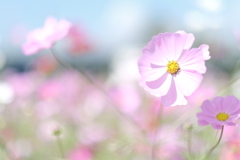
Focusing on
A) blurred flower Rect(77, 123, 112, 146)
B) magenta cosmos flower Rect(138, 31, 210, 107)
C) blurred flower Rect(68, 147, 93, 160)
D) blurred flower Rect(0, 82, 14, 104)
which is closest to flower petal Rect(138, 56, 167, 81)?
magenta cosmos flower Rect(138, 31, 210, 107)

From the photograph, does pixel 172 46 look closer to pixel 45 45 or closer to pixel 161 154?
pixel 45 45

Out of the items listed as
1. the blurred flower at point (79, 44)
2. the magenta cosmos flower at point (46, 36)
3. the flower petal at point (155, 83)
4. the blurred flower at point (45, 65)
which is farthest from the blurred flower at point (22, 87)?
the flower petal at point (155, 83)

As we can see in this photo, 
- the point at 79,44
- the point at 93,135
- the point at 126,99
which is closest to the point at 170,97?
the point at 93,135

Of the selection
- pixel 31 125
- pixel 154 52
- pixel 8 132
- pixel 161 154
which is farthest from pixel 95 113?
pixel 154 52

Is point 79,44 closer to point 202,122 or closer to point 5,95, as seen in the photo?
point 5,95

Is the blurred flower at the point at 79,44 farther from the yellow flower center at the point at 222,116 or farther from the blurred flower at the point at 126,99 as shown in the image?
the yellow flower center at the point at 222,116

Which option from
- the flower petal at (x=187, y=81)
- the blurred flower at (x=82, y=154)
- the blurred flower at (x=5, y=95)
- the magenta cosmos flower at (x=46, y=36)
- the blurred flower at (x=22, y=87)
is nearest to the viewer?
the flower petal at (x=187, y=81)
